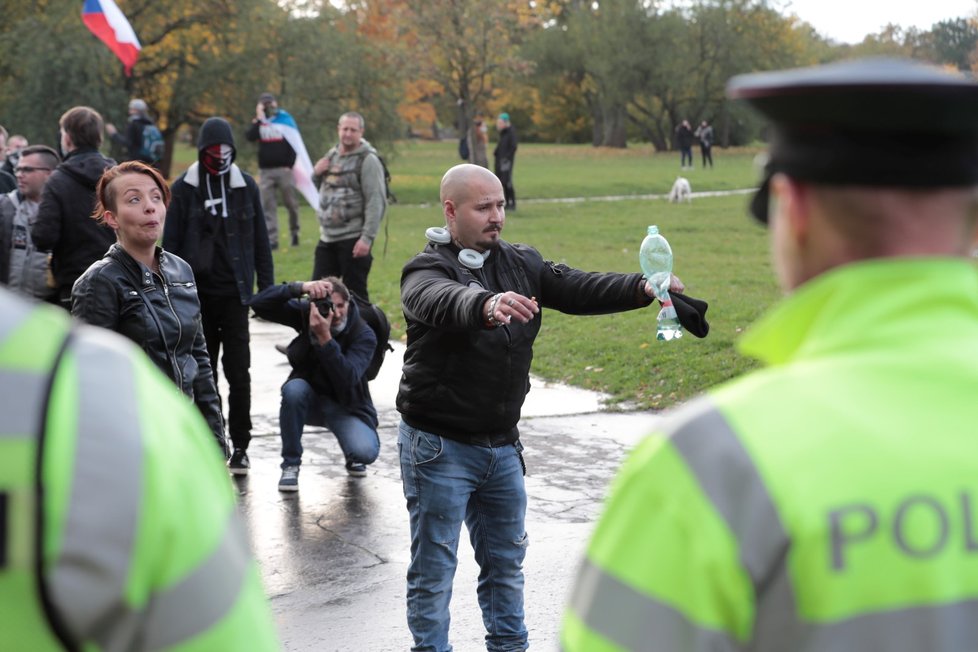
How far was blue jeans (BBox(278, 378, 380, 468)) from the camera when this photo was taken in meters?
7.72

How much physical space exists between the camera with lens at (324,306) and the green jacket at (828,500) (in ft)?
19.5

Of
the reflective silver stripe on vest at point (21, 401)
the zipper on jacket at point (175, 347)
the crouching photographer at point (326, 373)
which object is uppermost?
the reflective silver stripe on vest at point (21, 401)

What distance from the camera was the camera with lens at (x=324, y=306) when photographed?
7421mm

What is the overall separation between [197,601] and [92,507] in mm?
162

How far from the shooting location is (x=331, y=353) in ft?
24.8

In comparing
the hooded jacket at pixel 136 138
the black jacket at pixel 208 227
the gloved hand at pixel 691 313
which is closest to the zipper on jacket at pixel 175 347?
the gloved hand at pixel 691 313

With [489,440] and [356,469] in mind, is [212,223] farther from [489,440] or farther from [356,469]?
[489,440]

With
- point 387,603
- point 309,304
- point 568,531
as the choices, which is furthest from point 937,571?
point 309,304

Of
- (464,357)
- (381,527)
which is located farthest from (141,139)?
(464,357)

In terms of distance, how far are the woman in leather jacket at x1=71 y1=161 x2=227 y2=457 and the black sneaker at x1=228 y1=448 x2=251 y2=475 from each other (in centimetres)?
235

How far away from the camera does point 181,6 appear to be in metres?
30.5

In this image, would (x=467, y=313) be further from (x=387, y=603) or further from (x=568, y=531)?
(x=568, y=531)

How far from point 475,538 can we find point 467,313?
1.04 metres

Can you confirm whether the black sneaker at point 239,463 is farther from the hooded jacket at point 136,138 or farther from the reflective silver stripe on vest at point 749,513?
the hooded jacket at point 136,138
